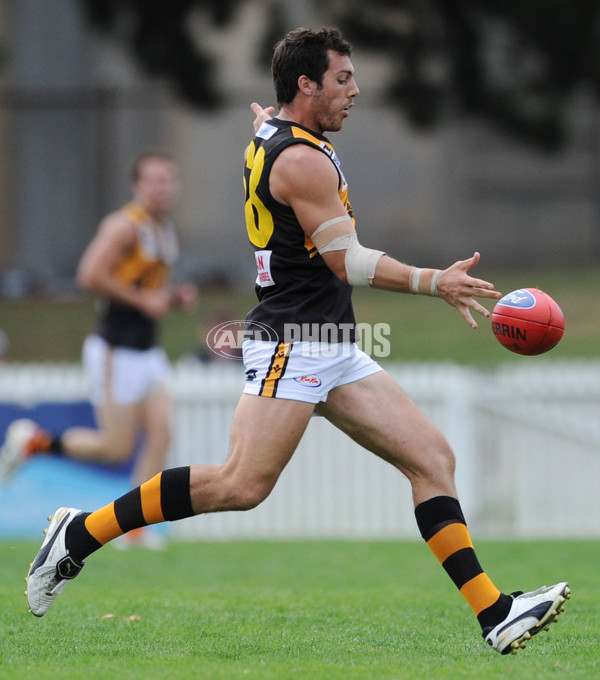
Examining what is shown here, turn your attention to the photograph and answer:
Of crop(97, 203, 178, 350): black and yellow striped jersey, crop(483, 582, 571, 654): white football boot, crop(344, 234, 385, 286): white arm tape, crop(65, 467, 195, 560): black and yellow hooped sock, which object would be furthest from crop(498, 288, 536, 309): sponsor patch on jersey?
crop(97, 203, 178, 350): black and yellow striped jersey

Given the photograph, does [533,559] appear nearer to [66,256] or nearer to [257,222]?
[257,222]

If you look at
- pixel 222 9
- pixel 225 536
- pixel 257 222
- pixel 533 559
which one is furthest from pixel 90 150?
pixel 257 222

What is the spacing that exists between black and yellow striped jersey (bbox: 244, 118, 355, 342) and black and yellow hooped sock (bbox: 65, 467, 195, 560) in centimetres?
71

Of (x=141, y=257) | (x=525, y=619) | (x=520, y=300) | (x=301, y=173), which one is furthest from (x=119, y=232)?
(x=525, y=619)

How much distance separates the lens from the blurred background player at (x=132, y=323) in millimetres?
8898

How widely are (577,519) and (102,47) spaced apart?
14.8 m

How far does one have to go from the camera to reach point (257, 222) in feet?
15.9

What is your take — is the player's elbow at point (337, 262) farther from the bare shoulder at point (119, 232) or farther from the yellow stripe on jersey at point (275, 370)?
the bare shoulder at point (119, 232)

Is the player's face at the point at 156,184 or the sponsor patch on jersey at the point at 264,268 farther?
the player's face at the point at 156,184

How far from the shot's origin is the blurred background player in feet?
29.2

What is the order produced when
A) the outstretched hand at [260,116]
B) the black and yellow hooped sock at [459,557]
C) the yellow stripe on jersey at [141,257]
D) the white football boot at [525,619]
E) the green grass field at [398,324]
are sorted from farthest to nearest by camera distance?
the green grass field at [398,324] → the yellow stripe on jersey at [141,257] → the outstretched hand at [260,116] → the black and yellow hooped sock at [459,557] → the white football boot at [525,619]

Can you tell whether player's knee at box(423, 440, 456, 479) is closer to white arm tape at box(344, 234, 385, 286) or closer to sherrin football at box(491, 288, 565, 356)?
sherrin football at box(491, 288, 565, 356)

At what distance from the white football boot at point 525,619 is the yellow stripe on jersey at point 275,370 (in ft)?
4.08

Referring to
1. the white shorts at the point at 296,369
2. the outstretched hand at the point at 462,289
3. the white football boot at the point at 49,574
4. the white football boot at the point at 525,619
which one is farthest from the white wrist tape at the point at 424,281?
the white football boot at the point at 49,574
